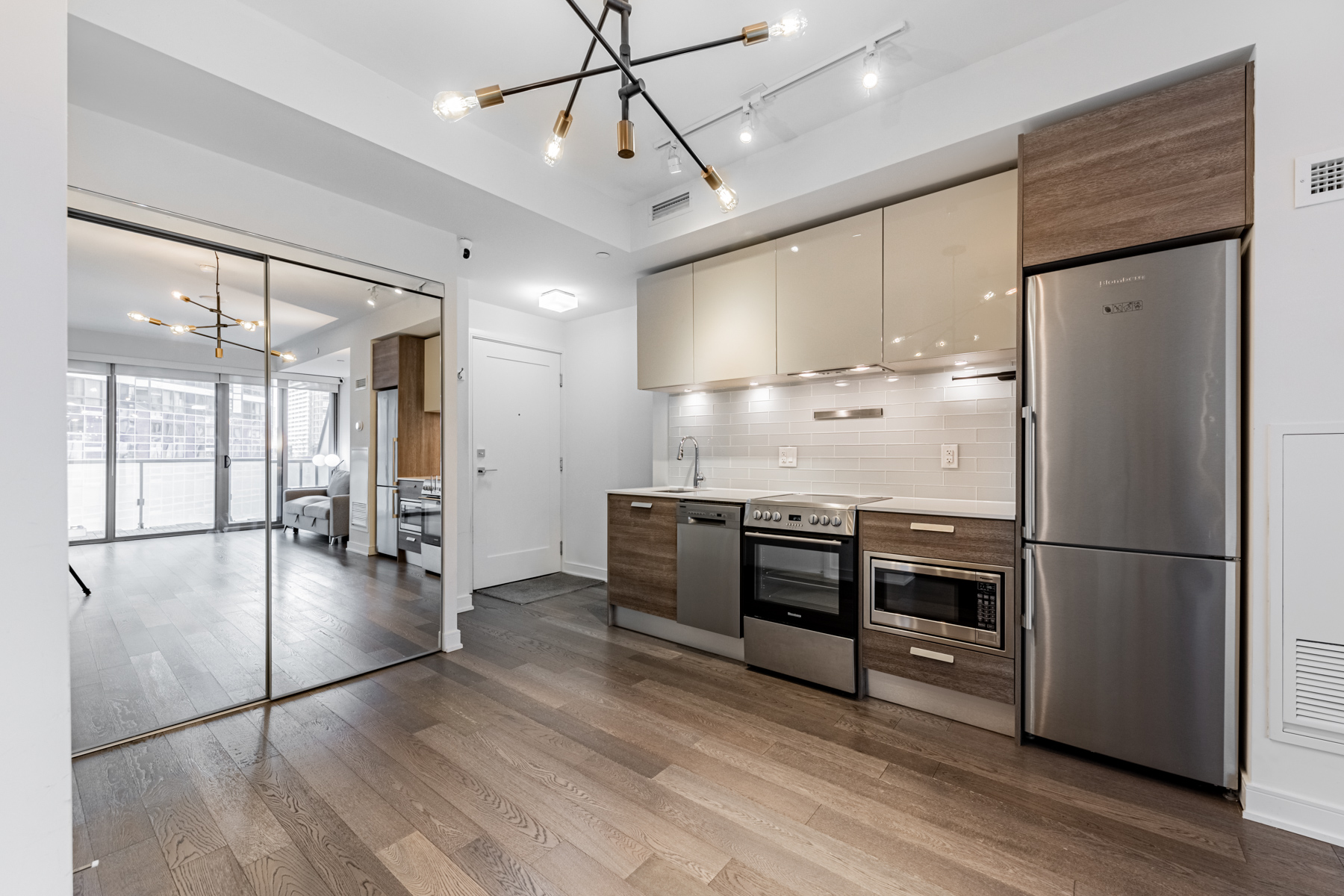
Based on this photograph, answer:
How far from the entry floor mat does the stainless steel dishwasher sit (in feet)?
5.26

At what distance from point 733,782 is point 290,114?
10.3 feet

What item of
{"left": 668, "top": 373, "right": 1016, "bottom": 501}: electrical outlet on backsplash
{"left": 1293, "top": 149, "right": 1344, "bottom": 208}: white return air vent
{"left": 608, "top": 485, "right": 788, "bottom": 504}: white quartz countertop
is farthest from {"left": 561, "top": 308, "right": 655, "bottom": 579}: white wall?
{"left": 1293, "top": 149, "right": 1344, "bottom": 208}: white return air vent

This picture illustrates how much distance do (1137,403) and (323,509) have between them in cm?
375

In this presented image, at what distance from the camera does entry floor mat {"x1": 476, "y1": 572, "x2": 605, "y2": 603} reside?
4.54m

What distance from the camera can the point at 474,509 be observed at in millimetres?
4707

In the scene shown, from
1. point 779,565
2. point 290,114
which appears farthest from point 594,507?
point 290,114

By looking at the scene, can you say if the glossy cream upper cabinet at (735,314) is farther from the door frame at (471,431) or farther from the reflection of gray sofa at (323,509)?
the reflection of gray sofa at (323,509)

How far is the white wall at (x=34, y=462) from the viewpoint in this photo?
0.84 meters

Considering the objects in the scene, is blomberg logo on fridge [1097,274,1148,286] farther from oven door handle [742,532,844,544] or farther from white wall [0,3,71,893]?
white wall [0,3,71,893]

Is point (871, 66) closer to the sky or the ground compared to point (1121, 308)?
closer to the sky

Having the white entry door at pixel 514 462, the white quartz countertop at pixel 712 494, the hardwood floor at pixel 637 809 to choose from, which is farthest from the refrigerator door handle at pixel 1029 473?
the white entry door at pixel 514 462

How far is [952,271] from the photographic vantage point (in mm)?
2670

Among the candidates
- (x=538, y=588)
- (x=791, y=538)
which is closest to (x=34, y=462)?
(x=791, y=538)

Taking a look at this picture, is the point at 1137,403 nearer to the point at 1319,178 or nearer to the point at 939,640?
the point at 1319,178
